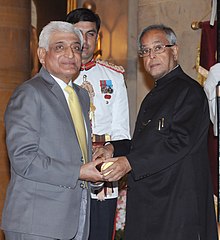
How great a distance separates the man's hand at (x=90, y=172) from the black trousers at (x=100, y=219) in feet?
2.03

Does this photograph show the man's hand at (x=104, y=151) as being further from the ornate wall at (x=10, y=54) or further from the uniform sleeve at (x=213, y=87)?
the ornate wall at (x=10, y=54)

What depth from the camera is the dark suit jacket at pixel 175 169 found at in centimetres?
323

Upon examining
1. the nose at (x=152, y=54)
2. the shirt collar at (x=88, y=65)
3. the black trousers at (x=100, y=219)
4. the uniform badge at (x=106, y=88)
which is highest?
the nose at (x=152, y=54)

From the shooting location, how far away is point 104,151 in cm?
351

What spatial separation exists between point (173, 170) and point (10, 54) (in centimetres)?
232

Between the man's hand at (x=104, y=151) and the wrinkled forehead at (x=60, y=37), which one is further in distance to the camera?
the man's hand at (x=104, y=151)

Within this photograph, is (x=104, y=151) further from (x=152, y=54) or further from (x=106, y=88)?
(x=152, y=54)

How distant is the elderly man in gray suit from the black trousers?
56cm

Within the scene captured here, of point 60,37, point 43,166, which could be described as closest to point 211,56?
point 60,37

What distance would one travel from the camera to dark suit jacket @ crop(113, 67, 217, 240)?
323cm

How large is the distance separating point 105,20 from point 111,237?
217 centimetres

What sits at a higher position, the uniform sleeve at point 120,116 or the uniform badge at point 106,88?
the uniform badge at point 106,88

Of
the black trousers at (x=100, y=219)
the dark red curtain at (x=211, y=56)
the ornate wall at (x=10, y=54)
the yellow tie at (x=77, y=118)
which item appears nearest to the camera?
the yellow tie at (x=77, y=118)

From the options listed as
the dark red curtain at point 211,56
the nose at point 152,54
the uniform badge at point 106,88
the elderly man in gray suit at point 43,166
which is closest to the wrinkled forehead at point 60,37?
the elderly man in gray suit at point 43,166
